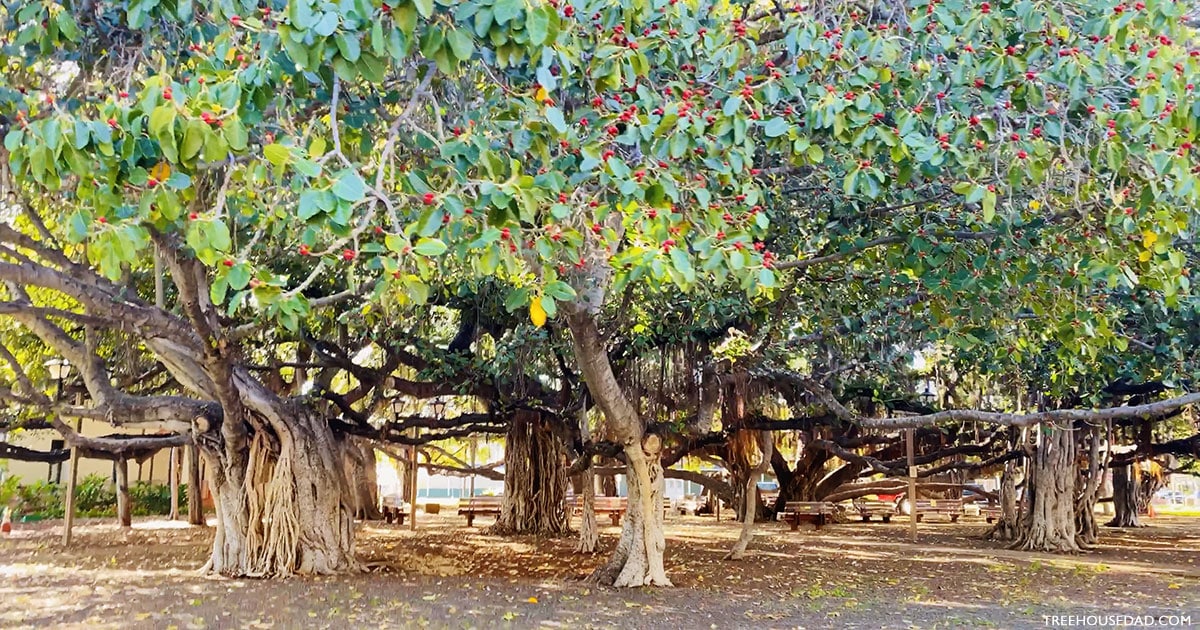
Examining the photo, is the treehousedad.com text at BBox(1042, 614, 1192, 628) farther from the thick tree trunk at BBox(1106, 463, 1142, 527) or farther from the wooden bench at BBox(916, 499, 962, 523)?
the thick tree trunk at BBox(1106, 463, 1142, 527)

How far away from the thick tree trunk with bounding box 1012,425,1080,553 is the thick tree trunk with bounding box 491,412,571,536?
6810 mm

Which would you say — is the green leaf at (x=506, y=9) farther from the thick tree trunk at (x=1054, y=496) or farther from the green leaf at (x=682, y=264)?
the thick tree trunk at (x=1054, y=496)

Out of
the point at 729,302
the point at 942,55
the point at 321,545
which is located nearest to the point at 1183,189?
the point at 942,55

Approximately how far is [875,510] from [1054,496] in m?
8.52

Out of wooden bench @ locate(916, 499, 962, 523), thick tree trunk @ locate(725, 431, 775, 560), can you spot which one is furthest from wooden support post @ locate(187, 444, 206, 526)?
wooden bench @ locate(916, 499, 962, 523)

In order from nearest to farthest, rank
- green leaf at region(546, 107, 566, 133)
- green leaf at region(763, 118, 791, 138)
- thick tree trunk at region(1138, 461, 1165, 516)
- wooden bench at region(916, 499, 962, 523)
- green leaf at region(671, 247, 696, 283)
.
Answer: green leaf at region(671, 247, 696, 283) < green leaf at region(546, 107, 566, 133) < green leaf at region(763, 118, 791, 138) < wooden bench at region(916, 499, 962, 523) < thick tree trunk at region(1138, 461, 1165, 516)

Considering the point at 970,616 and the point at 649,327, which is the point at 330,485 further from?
the point at 970,616

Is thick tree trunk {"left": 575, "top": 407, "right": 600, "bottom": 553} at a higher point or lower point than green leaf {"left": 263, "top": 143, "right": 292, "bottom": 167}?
lower

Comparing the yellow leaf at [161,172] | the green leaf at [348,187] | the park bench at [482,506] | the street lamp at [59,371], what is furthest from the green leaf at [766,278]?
the park bench at [482,506]

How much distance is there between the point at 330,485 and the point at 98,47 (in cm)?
573

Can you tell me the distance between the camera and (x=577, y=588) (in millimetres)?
8562

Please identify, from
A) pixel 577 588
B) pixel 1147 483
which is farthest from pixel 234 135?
pixel 1147 483

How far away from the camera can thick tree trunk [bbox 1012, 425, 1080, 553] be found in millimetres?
12859

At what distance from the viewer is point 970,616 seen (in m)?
7.14
